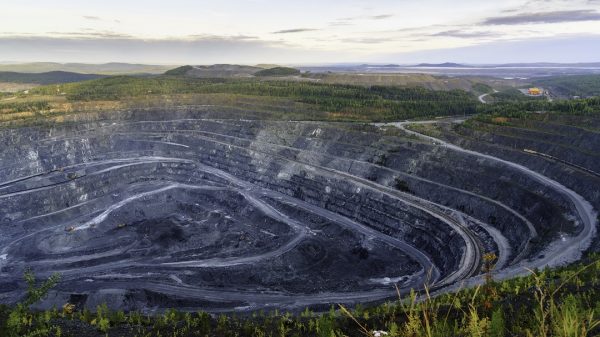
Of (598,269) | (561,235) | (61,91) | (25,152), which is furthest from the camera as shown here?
(61,91)

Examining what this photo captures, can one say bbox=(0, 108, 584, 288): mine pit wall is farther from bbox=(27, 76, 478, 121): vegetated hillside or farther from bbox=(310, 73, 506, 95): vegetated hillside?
bbox=(310, 73, 506, 95): vegetated hillside

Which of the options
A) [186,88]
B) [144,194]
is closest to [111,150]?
[144,194]

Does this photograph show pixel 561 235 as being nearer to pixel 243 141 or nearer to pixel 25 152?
pixel 243 141

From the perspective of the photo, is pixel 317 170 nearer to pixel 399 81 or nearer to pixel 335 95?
pixel 335 95

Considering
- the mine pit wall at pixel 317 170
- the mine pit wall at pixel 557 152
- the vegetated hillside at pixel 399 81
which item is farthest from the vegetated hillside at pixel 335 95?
the vegetated hillside at pixel 399 81

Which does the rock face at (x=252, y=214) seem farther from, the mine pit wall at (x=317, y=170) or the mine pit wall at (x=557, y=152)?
the mine pit wall at (x=557, y=152)
